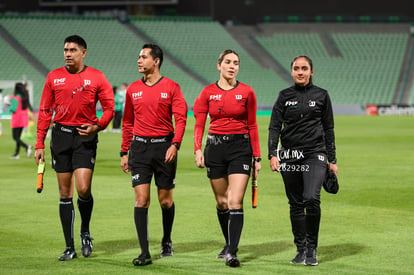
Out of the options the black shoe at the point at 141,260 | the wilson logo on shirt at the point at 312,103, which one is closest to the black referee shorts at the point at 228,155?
the wilson logo on shirt at the point at 312,103

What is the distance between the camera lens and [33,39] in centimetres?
6425

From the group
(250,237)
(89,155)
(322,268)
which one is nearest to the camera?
(322,268)

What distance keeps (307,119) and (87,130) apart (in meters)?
2.38

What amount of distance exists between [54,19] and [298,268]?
198 ft

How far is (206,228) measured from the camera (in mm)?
11766

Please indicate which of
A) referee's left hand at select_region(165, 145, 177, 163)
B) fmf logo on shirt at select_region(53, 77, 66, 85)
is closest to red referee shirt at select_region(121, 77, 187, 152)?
referee's left hand at select_region(165, 145, 177, 163)

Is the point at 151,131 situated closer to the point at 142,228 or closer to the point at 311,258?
the point at 142,228

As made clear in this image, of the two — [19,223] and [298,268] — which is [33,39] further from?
[298,268]

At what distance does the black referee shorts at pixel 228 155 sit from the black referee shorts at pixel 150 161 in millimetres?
429

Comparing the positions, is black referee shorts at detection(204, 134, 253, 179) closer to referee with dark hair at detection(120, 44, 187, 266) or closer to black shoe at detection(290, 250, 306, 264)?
referee with dark hair at detection(120, 44, 187, 266)

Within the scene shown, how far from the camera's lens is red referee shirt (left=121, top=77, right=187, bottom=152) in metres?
9.27

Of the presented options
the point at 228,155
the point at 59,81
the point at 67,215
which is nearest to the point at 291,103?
the point at 228,155

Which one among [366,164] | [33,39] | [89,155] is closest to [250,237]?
[89,155]

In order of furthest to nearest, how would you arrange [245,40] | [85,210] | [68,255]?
[245,40] < [85,210] < [68,255]
